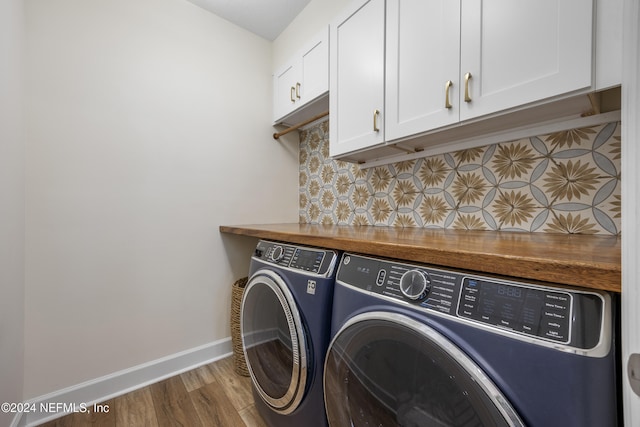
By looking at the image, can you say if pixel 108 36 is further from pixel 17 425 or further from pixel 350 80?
pixel 17 425

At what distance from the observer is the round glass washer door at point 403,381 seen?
1.71 feet

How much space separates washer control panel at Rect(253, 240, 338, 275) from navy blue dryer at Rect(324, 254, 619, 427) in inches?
3.6

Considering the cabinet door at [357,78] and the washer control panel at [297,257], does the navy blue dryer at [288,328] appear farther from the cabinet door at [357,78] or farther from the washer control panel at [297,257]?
the cabinet door at [357,78]

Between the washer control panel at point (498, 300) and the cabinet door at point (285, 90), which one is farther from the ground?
the cabinet door at point (285, 90)

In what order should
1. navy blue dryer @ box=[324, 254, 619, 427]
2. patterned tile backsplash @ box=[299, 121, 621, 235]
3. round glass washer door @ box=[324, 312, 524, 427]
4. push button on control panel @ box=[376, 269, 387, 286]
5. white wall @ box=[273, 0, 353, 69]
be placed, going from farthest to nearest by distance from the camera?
1. white wall @ box=[273, 0, 353, 69]
2. patterned tile backsplash @ box=[299, 121, 621, 235]
3. push button on control panel @ box=[376, 269, 387, 286]
4. round glass washer door @ box=[324, 312, 524, 427]
5. navy blue dryer @ box=[324, 254, 619, 427]

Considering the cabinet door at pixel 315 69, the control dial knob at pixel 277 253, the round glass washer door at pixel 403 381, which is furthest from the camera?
the cabinet door at pixel 315 69

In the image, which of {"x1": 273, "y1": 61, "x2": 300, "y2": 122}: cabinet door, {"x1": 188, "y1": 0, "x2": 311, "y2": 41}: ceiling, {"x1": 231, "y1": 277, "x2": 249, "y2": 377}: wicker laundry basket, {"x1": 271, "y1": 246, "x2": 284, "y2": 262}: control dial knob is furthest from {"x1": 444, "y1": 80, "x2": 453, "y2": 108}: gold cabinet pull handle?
{"x1": 231, "y1": 277, "x2": 249, "y2": 377}: wicker laundry basket

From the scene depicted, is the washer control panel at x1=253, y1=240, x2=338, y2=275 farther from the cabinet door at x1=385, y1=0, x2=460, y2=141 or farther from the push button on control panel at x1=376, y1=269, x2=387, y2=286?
the cabinet door at x1=385, y1=0, x2=460, y2=141

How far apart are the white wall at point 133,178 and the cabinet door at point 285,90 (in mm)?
144

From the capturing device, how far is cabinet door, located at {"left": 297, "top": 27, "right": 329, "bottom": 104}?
1533mm

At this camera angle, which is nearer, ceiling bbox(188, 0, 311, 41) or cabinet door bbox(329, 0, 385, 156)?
cabinet door bbox(329, 0, 385, 156)

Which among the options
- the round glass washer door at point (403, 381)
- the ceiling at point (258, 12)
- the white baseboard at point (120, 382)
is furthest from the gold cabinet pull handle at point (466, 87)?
the white baseboard at point (120, 382)

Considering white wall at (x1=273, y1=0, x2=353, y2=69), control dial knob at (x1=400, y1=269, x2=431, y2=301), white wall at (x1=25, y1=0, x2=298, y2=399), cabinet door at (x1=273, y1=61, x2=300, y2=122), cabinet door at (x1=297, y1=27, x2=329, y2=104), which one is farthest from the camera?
cabinet door at (x1=273, y1=61, x2=300, y2=122)

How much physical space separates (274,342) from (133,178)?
1.23m
